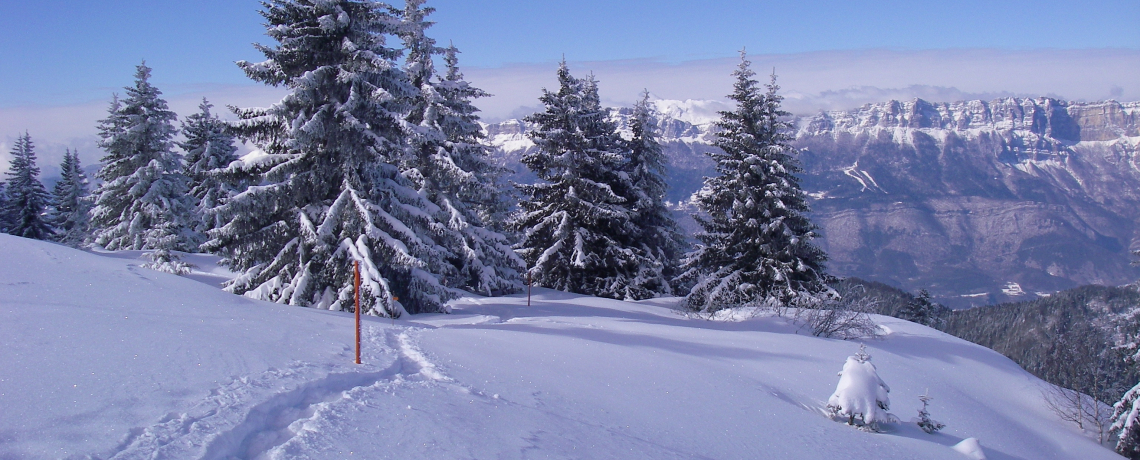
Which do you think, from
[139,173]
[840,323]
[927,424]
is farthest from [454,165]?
[139,173]

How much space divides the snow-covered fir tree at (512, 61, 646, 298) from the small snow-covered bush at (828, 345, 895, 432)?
49.8ft

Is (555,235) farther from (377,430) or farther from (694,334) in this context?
(377,430)

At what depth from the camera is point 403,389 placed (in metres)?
5.78

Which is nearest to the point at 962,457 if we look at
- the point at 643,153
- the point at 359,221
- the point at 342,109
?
the point at 359,221

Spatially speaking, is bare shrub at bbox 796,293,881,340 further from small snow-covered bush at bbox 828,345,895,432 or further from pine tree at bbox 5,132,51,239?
pine tree at bbox 5,132,51,239

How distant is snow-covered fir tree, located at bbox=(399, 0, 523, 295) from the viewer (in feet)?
60.8

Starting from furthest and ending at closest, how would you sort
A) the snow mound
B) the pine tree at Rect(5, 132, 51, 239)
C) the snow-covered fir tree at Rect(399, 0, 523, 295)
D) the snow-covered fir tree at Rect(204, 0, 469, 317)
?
the pine tree at Rect(5, 132, 51, 239) → the snow-covered fir tree at Rect(399, 0, 523, 295) → the snow-covered fir tree at Rect(204, 0, 469, 317) → the snow mound

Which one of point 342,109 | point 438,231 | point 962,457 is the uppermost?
point 342,109

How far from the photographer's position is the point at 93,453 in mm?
3539

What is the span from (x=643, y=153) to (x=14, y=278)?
22.0 meters

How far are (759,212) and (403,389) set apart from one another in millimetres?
18466

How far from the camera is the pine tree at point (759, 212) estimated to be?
21.2 metres

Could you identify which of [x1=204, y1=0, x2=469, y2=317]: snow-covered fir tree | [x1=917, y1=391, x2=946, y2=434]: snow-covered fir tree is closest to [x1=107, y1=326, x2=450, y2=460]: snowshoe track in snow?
[x1=204, y1=0, x2=469, y2=317]: snow-covered fir tree

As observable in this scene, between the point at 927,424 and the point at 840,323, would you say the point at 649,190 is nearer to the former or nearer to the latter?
the point at 840,323
